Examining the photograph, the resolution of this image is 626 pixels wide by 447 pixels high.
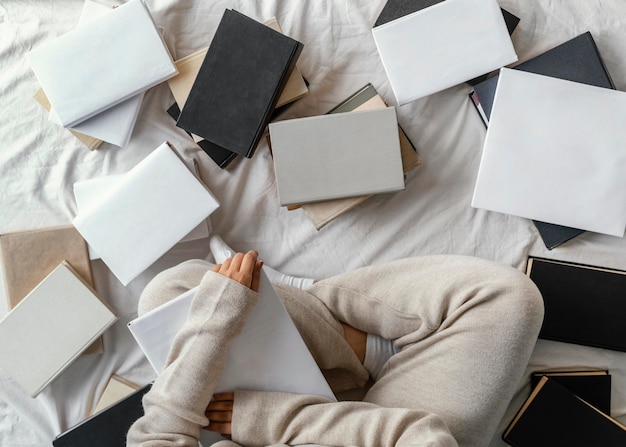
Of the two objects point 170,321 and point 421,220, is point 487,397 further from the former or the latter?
point 170,321

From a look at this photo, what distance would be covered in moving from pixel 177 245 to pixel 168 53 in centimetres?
35

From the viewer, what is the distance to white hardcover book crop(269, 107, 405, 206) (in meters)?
0.97

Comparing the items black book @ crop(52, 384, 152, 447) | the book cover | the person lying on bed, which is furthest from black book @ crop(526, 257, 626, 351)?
black book @ crop(52, 384, 152, 447)

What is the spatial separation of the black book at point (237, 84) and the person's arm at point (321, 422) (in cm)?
43

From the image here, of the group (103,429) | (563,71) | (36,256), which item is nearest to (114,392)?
(103,429)

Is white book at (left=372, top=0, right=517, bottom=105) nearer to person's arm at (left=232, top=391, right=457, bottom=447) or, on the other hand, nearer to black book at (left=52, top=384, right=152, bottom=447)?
person's arm at (left=232, top=391, right=457, bottom=447)

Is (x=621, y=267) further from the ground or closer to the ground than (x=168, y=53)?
closer to the ground

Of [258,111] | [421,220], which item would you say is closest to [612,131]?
[421,220]

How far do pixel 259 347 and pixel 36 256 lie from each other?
481 mm

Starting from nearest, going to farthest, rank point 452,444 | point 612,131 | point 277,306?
point 452,444, point 277,306, point 612,131

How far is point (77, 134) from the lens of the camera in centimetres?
105

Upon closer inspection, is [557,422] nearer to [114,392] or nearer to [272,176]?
[272,176]

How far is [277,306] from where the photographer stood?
0.82 metres

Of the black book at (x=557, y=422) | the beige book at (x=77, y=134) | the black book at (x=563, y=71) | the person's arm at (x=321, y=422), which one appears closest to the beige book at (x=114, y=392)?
the person's arm at (x=321, y=422)
